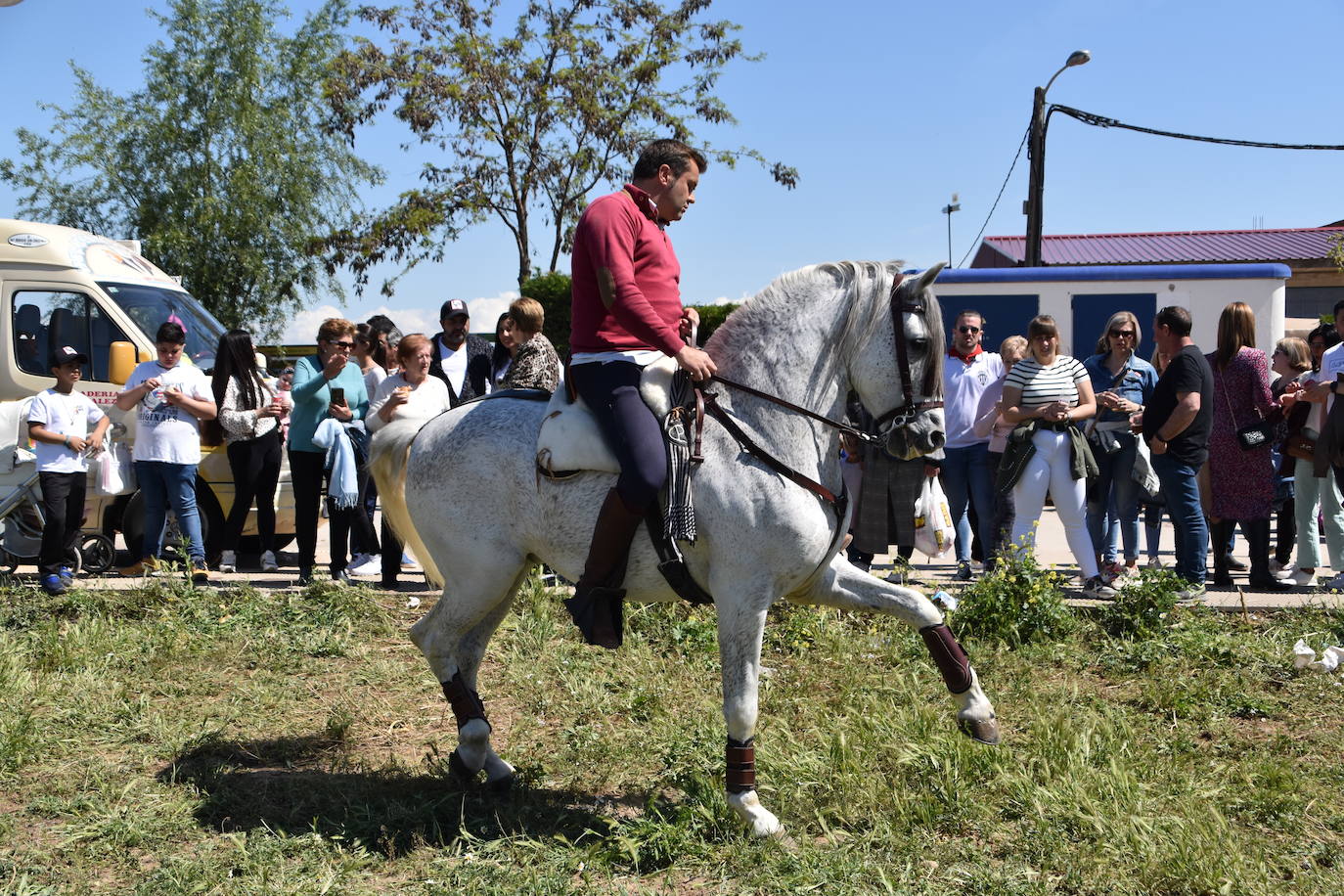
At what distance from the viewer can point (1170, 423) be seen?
25.9 feet

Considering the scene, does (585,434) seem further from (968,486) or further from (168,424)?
(968,486)

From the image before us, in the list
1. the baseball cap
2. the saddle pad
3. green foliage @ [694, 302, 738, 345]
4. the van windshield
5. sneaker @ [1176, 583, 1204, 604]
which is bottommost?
sneaker @ [1176, 583, 1204, 604]

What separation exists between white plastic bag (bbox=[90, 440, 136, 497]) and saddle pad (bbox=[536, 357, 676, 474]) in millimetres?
6227

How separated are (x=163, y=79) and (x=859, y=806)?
103 feet

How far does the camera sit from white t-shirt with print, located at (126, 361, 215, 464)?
29.2 feet

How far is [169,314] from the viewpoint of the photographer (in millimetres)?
10977

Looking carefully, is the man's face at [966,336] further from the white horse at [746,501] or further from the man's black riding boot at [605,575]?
the man's black riding boot at [605,575]

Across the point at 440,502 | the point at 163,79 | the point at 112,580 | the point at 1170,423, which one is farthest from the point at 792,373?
the point at 163,79

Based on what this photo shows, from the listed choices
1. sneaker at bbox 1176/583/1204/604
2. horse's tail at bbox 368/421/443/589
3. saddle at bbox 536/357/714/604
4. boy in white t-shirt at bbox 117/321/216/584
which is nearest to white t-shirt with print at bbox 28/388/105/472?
boy in white t-shirt at bbox 117/321/216/584

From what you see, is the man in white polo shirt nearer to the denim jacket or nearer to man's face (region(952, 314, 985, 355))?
man's face (region(952, 314, 985, 355))

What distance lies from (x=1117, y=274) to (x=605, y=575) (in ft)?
41.6

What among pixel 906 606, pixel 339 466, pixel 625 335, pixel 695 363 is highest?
pixel 625 335

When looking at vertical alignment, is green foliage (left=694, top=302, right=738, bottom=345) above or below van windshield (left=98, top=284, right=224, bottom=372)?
above

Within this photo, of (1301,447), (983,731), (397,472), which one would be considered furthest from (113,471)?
(1301,447)
